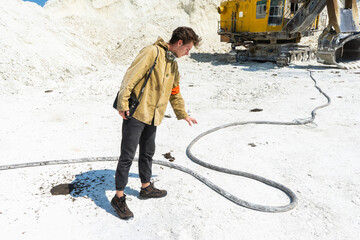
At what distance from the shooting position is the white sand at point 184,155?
2609 millimetres

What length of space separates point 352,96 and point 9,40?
38.5ft

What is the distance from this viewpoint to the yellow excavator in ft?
34.9

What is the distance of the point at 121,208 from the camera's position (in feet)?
8.84

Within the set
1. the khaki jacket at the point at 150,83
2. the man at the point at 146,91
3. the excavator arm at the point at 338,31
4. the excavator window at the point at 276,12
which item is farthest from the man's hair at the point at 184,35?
the excavator window at the point at 276,12

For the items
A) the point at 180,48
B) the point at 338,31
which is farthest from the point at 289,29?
the point at 180,48

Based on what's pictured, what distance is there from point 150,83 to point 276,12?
12.3m

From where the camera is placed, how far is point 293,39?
1385cm

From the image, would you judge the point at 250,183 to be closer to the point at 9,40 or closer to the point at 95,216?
the point at 95,216

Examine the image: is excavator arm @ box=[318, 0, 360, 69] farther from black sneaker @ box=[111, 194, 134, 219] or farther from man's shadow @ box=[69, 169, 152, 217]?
black sneaker @ box=[111, 194, 134, 219]

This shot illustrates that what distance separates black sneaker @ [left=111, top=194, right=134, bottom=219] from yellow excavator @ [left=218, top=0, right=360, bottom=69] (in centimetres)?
1114

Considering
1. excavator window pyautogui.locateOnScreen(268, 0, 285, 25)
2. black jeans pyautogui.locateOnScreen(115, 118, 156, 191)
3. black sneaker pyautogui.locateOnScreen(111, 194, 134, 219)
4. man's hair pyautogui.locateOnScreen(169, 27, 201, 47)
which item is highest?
excavator window pyautogui.locateOnScreen(268, 0, 285, 25)

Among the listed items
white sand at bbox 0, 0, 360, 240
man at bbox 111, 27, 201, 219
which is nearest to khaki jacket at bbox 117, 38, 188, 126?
man at bbox 111, 27, 201, 219

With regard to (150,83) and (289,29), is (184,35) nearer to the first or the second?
(150,83)

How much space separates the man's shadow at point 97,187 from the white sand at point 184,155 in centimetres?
2
